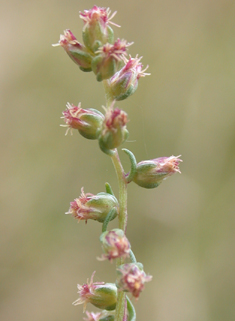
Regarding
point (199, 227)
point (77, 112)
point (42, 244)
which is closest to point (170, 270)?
point (199, 227)

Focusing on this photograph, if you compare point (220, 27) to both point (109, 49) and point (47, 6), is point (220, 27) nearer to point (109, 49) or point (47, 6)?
point (47, 6)

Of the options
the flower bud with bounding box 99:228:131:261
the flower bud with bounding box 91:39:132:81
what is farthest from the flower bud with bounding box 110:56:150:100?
the flower bud with bounding box 99:228:131:261

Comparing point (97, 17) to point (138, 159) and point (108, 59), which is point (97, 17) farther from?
point (138, 159)

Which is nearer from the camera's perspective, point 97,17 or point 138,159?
point 97,17

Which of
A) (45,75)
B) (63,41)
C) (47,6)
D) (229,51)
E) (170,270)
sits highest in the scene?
(47,6)

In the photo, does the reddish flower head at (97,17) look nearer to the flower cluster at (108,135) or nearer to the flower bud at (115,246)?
the flower cluster at (108,135)

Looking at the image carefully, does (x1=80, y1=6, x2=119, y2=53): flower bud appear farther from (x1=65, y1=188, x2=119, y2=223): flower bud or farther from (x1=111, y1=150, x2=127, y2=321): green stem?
(x1=65, y1=188, x2=119, y2=223): flower bud

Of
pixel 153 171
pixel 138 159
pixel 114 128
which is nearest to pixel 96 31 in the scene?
pixel 114 128

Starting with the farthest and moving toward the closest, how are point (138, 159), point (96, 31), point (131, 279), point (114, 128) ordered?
point (138, 159) → point (96, 31) → point (114, 128) → point (131, 279)
